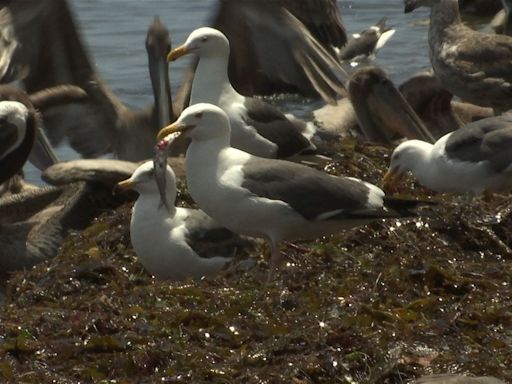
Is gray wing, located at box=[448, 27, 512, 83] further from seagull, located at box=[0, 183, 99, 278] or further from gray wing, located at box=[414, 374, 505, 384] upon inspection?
gray wing, located at box=[414, 374, 505, 384]

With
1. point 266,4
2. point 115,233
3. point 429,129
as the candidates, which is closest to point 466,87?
point 429,129

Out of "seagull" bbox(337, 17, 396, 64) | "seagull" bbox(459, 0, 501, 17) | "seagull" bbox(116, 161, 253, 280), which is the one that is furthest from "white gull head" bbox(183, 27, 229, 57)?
"seagull" bbox(459, 0, 501, 17)

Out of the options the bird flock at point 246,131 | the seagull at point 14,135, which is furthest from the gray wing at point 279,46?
the seagull at point 14,135

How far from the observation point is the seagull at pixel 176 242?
8062 millimetres

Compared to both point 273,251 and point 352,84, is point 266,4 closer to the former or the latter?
point 352,84

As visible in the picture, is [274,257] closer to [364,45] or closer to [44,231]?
[44,231]

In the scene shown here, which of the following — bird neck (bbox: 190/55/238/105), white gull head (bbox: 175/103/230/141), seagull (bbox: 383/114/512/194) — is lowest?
seagull (bbox: 383/114/512/194)

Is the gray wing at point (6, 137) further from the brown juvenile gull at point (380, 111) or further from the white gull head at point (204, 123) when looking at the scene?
the white gull head at point (204, 123)

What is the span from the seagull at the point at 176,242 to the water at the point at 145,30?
6.71m

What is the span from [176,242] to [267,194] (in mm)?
573

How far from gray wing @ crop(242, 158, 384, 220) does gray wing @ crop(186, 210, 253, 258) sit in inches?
19.0

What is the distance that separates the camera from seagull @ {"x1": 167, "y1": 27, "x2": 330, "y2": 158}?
9781 mm

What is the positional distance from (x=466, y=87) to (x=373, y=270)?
4.98m

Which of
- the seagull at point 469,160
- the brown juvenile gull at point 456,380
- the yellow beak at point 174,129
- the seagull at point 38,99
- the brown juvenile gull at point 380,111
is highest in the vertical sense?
the brown juvenile gull at point 456,380
